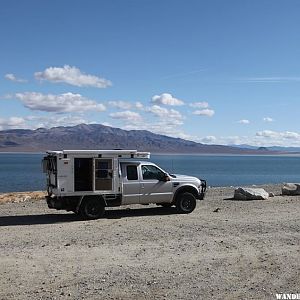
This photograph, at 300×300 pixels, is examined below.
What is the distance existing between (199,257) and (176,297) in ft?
8.73

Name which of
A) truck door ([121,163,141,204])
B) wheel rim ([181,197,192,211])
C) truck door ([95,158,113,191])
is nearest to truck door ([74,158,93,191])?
truck door ([95,158,113,191])

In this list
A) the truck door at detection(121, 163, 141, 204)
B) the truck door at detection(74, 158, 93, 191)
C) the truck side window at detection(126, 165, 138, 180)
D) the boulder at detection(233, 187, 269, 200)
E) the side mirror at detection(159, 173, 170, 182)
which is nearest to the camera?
the truck door at detection(74, 158, 93, 191)

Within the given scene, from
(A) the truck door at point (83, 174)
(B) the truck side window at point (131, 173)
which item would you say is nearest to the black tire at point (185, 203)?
(B) the truck side window at point (131, 173)

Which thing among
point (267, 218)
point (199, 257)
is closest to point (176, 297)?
point (199, 257)

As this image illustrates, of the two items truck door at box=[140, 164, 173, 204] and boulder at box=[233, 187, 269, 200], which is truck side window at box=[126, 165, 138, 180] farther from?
boulder at box=[233, 187, 269, 200]

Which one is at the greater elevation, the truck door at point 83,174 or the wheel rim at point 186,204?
the truck door at point 83,174

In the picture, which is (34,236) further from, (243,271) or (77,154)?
(243,271)

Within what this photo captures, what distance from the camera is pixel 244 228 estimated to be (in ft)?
44.6

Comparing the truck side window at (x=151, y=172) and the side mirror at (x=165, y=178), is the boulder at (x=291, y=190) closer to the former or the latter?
the side mirror at (x=165, y=178)

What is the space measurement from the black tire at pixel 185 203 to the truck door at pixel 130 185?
1385mm

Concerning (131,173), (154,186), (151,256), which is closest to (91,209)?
(131,173)

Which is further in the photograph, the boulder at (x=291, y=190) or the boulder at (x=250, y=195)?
the boulder at (x=291, y=190)

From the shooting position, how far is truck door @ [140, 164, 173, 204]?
54.2 ft

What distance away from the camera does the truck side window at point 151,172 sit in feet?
54.7
